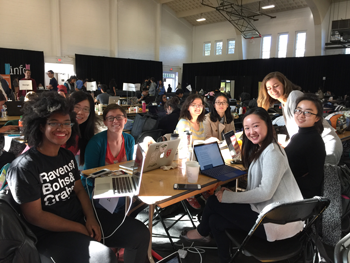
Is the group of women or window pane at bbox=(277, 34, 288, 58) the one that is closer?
the group of women

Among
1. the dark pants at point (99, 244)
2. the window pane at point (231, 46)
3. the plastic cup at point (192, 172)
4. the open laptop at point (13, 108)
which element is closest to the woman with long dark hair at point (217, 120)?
the plastic cup at point (192, 172)

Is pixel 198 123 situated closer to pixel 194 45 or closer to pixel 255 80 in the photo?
pixel 255 80

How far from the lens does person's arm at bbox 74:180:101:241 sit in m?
1.60

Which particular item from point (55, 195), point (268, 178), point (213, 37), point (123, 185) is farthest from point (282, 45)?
point (55, 195)

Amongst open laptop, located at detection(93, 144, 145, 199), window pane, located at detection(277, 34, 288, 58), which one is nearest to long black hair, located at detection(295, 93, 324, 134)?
open laptop, located at detection(93, 144, 145, 199)

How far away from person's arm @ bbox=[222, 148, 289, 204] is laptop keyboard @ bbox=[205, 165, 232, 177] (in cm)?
33

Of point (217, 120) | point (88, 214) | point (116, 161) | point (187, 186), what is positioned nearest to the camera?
point (88, 214)

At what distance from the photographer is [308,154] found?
6.84 feet

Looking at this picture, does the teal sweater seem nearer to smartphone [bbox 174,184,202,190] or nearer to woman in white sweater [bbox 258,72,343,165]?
smartphone [bbox 174,184,202,190]

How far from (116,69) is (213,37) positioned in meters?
7.08

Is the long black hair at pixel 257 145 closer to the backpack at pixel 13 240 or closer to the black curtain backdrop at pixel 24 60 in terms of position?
the backpack at pixel 13 240

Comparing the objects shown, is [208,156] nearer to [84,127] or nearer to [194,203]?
[194,203]

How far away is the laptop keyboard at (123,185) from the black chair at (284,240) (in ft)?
2.46

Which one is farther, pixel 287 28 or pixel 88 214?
pixel 287 28
